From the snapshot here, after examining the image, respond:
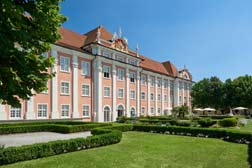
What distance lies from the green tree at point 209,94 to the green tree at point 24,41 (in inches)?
2256

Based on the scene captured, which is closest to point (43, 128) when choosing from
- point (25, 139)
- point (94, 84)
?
point (25, 139)

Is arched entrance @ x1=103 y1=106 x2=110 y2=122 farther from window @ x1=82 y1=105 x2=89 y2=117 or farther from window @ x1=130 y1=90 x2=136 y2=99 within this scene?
window @ x1=130 y1=90 x2=136 y2=99

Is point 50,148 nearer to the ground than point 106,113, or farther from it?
nearer to the ground

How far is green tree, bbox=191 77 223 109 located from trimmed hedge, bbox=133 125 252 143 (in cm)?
4269

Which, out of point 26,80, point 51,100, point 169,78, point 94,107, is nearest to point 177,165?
point 26,80

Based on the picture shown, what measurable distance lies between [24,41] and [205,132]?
15.8 m

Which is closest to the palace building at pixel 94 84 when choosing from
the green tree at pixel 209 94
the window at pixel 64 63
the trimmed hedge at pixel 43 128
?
the window at pixel 64 63

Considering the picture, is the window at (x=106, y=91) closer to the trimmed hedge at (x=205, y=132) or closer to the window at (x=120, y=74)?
the window at (x=120, y=74)

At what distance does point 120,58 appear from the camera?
123 ft

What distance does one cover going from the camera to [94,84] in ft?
108

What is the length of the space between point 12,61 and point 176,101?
49.0 meters

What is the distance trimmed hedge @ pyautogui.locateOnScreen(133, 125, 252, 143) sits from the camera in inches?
601

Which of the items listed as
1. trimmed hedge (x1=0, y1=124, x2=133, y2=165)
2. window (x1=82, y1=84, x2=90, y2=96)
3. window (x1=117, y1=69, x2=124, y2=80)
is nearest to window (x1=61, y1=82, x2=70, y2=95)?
window (x1=82, y1=84, x2=90, y2=96)

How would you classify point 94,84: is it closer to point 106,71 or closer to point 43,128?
point 106,71
